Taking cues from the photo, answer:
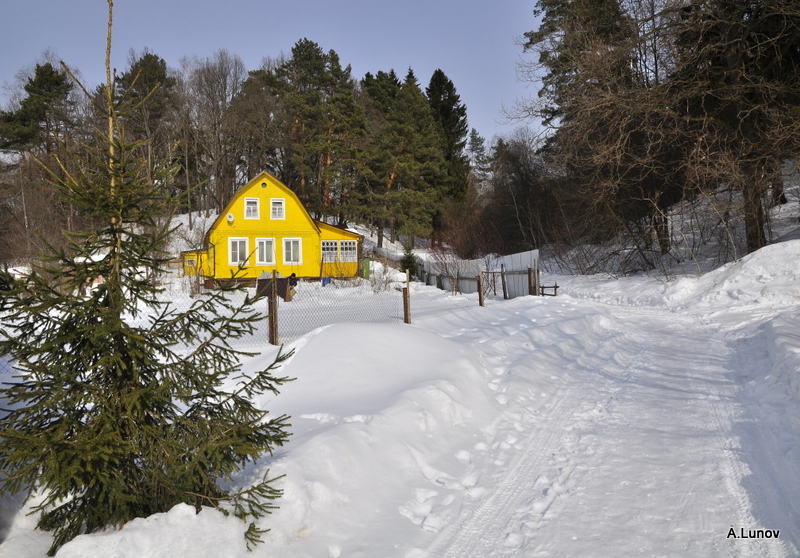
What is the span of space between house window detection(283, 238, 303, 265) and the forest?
8482 mm

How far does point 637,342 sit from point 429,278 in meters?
24.6

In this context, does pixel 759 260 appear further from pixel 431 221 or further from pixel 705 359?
pixel 431 221

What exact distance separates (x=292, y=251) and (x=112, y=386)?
31.4m

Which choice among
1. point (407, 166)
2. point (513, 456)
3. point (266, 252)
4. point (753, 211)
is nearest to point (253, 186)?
point (266, 252)

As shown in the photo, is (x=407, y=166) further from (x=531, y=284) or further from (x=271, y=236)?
(x=531, y=284)

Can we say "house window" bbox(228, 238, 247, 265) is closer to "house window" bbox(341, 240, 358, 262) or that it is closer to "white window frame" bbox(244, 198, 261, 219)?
"white window frame" bbox(244, 198, 261, 219)

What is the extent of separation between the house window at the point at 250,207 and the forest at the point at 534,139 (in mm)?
5370

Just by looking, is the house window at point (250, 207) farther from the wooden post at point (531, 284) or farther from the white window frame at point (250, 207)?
the wooden post at point (531, 284)

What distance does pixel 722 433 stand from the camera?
18.1 ft

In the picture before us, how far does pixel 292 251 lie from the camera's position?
3431cm

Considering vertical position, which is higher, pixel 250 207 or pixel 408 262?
pixel 250 207

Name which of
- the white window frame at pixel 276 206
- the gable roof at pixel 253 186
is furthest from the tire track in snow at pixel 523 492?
the white window frame at pixel 276 206

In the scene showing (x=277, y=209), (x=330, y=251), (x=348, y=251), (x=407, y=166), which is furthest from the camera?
(x=407, y=166)

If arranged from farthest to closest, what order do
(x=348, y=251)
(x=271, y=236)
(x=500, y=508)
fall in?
1. (x=348, y=251)
2. (x=271, y=236)
3. (x=500, y=508)
